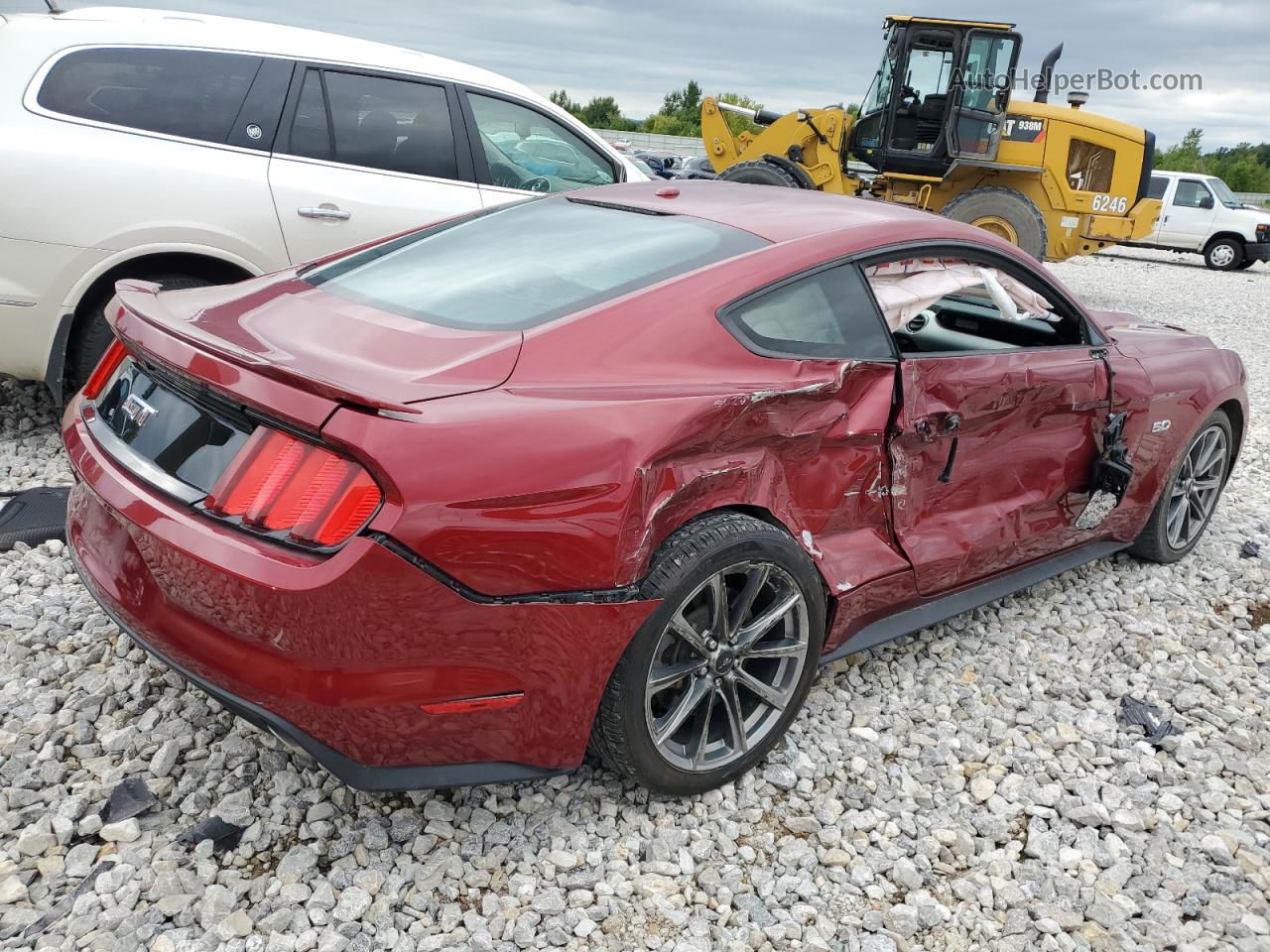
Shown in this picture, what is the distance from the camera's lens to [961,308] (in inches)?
154

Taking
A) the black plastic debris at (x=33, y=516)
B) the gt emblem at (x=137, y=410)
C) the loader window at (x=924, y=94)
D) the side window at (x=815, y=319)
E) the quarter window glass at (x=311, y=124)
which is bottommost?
the black plastic debris at (x=33, y=516)

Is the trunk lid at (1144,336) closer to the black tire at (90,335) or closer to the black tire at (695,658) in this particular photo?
the black tire at (695,658)

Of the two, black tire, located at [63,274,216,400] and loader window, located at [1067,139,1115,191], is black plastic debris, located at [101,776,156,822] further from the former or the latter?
loader window, located at [1067,139,1115,191]

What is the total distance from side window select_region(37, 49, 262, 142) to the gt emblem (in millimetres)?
2361

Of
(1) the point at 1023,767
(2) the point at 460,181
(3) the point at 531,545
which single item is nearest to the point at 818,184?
(2) the point at 460,181

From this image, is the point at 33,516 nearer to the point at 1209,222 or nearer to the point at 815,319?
the point at 815,319

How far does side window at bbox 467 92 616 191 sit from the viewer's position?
5090mm

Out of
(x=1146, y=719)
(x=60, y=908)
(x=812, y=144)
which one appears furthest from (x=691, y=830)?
(x=812, y=144)

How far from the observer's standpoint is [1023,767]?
2.86 metres

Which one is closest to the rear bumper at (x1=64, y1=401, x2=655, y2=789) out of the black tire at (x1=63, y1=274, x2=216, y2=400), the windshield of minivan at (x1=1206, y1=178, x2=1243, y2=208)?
the black tire at (x1=63, y1=274, x2=216, y2=400)

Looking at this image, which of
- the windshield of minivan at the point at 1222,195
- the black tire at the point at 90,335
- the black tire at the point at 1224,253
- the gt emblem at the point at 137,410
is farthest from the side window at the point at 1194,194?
the gt emblem at the point at 137,410

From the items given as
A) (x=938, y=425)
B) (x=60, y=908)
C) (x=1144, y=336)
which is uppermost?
(x=1144, y=336)

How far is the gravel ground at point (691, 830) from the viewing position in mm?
2117

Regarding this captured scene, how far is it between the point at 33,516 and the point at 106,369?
1.47m
